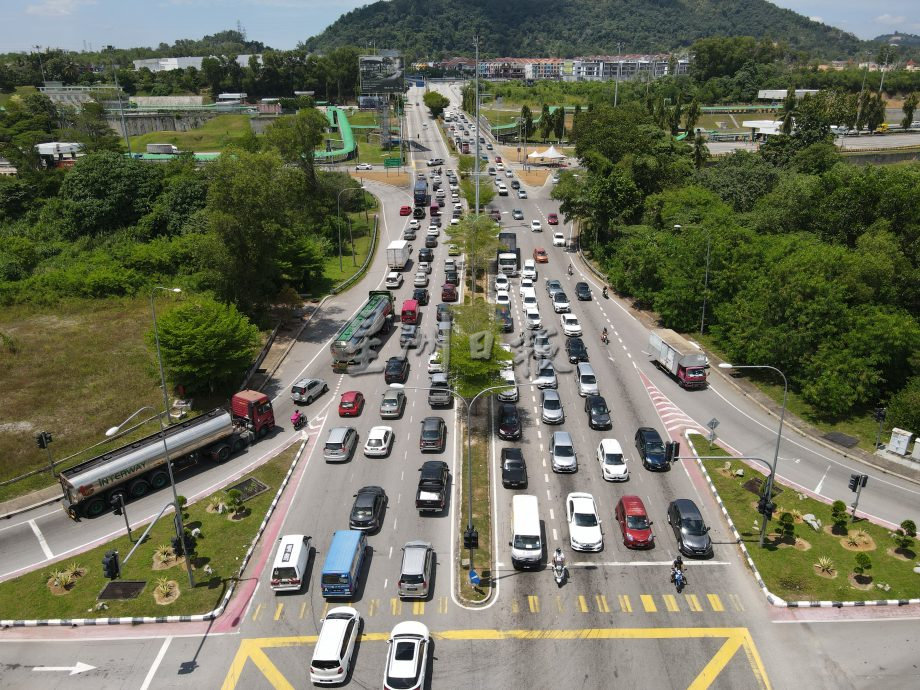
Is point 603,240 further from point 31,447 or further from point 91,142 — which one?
point 91,142

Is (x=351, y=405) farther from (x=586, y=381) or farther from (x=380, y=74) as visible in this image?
(x=380, y=74)

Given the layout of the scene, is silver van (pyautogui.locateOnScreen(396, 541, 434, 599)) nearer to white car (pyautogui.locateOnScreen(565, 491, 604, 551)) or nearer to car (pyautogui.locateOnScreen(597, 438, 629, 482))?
white car (pyautogui.locateOnScreen(565, 491, 604, 551))

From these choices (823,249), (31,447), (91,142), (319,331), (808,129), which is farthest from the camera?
(91,142)

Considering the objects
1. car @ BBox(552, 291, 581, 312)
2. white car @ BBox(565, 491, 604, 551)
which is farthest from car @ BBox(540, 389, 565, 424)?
car @ BBox(552, 291, 581, 312)

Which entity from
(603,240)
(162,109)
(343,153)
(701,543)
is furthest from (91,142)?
(701,543)

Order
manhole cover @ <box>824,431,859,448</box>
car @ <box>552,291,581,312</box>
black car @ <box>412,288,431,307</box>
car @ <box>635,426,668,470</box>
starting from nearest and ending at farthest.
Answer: car @ <box>635,426,668,470</box> → manhole cover @ <box>824,431,859,448</box> → car @ <box>552,291,581,312</box> → black car @ <box>412,288,431,307</box>

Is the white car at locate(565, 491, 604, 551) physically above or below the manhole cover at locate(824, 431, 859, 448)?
above

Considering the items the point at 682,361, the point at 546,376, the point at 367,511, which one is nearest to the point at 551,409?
the point at 546,376
